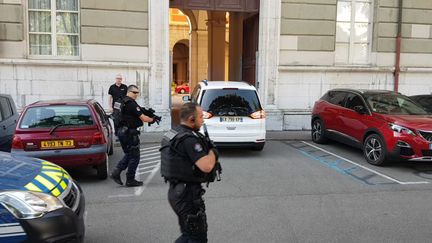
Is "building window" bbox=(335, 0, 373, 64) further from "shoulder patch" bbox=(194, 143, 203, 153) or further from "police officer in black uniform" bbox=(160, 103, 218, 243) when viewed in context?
"shoulder patch" bbox=(194, 143, 203, 153)

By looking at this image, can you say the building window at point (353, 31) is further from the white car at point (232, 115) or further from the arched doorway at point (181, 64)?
the arched doorway at point (181, 64)

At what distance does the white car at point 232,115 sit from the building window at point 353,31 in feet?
19.8

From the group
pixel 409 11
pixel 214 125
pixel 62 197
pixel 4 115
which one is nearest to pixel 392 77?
pixel 409 11

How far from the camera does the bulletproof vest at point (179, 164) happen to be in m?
3.33

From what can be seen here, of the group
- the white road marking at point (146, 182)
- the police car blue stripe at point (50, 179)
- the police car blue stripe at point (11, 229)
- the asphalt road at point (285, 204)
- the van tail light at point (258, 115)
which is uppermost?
the van tail light at point (258, 115)

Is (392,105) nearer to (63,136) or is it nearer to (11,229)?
(63,136)

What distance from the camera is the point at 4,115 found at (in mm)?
8406

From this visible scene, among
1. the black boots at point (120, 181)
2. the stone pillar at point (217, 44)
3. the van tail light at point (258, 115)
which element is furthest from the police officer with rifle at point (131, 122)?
the stone pillar at point (217, 44)

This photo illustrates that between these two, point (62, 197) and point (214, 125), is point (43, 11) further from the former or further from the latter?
point (62, 197)

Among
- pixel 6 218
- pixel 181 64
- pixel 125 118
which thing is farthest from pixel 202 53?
pixel 6 218

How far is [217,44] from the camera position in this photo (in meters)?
21.0

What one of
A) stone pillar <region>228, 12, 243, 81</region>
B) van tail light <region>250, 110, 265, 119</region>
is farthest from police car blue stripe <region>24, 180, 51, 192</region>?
stone pillar <region>228, 12, 243, 81</region>

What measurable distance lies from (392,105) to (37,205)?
26.9 ft

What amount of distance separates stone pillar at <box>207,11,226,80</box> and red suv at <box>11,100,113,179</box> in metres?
13.7
